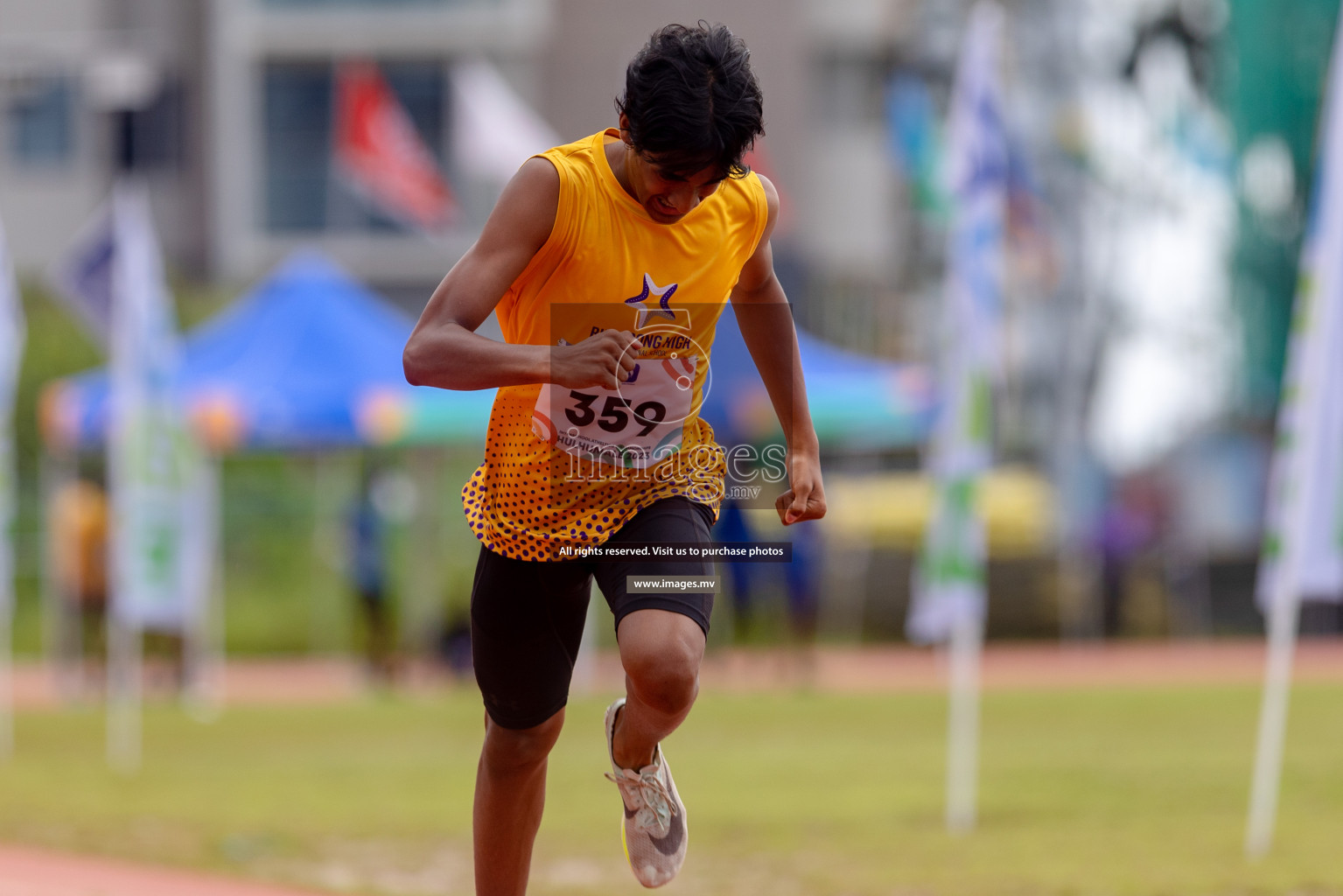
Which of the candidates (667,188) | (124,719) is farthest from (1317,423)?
(124,719)

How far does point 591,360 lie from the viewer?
136 inches

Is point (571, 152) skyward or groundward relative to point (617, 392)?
skyward

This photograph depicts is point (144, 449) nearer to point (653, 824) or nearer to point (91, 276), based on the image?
point (91, 276)

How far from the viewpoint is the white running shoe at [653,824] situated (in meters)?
4.05

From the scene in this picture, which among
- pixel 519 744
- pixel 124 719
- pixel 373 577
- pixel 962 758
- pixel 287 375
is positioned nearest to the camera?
pixel 519 744

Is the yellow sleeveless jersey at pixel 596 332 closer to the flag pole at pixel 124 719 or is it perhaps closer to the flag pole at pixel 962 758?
the flag pole at pixel 962 758

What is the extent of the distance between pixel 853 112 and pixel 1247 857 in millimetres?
26729

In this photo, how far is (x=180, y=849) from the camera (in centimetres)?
747

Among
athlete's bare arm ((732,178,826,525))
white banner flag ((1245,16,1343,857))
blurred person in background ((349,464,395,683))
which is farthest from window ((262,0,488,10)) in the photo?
athlete's bare arm ((732,178,826,525))

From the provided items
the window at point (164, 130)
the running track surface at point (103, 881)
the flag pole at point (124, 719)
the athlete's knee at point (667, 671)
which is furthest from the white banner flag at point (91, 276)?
the window at point (164, 130)

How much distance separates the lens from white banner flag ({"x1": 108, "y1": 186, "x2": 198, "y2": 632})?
11.0 meters

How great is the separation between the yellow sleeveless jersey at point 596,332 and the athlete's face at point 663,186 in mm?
33

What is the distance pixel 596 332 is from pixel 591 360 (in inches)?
11.1

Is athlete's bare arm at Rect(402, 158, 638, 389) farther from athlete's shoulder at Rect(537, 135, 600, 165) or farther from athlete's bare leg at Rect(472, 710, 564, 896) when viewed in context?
athlete's bare leg at Rect(472, 710, 564, 896)
